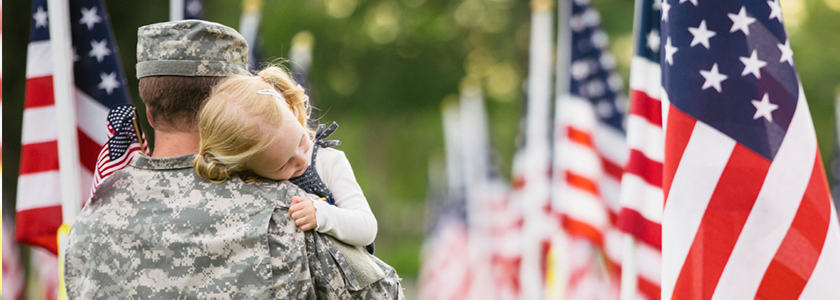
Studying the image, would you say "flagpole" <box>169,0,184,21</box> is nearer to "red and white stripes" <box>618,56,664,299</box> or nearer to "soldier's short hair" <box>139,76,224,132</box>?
"red and white stripes" <box>618,56,664,299</box>

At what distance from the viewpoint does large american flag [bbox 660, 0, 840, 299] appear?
2.68 meters

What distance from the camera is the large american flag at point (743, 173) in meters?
2.68

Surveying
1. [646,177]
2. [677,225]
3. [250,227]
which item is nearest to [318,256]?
[250,227]

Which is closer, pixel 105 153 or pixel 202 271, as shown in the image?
pixel 202 271

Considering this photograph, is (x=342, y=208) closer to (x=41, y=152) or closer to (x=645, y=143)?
(x=645, y=143)

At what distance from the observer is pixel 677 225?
2.77m

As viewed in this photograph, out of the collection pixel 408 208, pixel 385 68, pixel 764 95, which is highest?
pixel 764 95

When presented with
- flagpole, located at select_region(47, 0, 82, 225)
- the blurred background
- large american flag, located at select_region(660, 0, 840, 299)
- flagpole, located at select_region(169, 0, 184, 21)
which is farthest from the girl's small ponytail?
the blurred background

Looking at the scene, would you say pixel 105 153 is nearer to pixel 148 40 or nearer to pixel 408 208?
pixel 148 40

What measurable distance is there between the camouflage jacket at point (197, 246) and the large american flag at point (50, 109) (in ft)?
7.78

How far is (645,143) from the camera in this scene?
4.05 m

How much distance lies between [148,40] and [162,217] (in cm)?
50

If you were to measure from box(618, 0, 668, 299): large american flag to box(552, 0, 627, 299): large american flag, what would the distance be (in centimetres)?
280

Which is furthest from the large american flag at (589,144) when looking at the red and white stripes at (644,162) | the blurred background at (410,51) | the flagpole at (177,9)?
the blurred background at (410,51)
